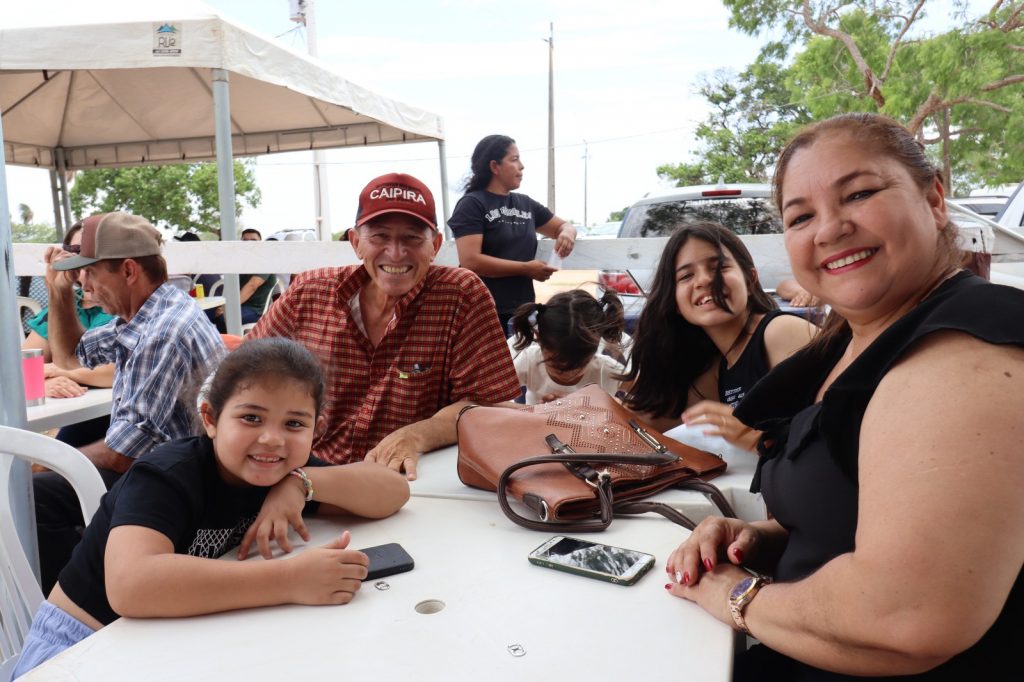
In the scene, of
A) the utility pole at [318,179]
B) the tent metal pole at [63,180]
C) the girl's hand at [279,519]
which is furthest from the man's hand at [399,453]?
the utility pole at [318,179]

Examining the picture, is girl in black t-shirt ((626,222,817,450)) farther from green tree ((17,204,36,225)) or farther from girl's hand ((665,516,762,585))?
green tree ((17,204,36,225))

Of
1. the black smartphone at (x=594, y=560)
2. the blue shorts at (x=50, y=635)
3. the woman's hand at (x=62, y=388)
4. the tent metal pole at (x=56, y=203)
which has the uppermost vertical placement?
the tent metal pole at (x=56, y=203)

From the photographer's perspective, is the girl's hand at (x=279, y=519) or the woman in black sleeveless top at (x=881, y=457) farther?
the girl's hand at (x=279, y=519)

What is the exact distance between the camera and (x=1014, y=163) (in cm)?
1437

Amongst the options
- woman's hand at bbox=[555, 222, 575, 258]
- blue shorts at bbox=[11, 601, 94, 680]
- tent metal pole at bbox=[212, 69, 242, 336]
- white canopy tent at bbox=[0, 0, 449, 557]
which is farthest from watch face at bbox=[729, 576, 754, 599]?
tent metal pole at bbox=[212, 69, 242, 336]

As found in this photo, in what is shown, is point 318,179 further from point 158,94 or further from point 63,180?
point 158,94

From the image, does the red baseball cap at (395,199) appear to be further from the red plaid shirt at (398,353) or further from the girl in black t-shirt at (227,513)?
the girl in black t-shirt at (227,513)

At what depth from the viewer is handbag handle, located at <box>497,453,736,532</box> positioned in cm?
142

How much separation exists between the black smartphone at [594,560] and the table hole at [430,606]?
0.20 m

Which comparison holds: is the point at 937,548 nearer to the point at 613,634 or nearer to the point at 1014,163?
the point at 613,634

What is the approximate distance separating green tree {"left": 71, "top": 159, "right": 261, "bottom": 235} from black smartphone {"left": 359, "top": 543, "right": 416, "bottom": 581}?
1033 inches

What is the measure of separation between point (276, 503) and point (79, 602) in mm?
396

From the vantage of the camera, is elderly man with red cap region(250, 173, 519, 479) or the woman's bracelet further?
elderly man with red cap region(250, 173, 519, 479)

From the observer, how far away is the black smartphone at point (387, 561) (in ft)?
4.00
